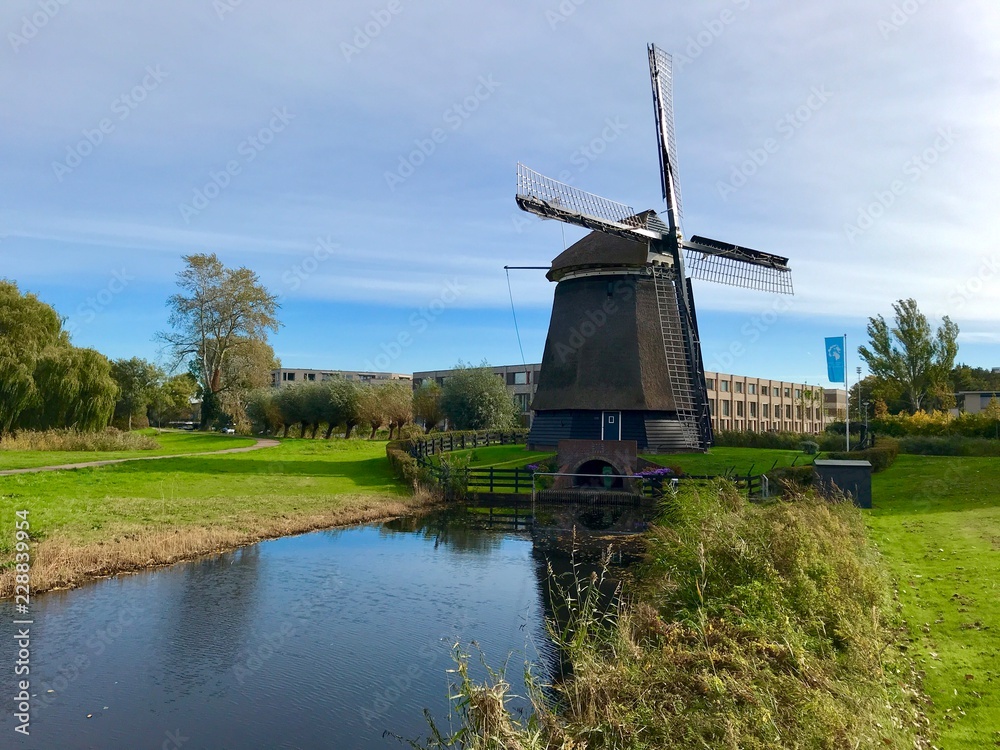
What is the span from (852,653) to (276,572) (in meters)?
10.4

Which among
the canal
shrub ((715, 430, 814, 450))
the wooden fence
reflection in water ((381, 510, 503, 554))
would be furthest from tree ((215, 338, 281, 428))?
the canal

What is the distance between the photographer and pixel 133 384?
6500 cm

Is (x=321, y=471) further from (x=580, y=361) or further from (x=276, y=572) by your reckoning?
(x=276, y=572)

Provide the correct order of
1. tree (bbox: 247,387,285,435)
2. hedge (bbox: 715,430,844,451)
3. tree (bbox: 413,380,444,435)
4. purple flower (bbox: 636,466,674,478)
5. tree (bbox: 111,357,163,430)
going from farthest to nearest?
tree (bbox: 111,357,163,430)
tree (bbox: 413,380,444,435)
tree (bbox: 247,387,285,435)
hedge (bbox: 715,430,844,451)
purple flower (bbox: 636,466,674,478)

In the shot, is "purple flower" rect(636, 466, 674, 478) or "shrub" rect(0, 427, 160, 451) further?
"shrub" rect(0, 427, 160, 451)

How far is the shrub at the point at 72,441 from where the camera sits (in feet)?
113

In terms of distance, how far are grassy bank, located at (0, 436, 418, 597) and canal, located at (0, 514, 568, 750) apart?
2.48 ft

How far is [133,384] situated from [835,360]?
5867 centimetres

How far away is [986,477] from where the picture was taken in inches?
902

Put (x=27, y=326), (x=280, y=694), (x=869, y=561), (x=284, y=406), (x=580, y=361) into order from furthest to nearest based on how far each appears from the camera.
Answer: (x=284, y=406) < (x=27, y=326) < (x=580, y=361) < (x=869, y=561) < (x=280, y=694)

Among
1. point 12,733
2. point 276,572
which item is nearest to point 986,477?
point 276,572

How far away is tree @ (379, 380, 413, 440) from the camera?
2185 inches

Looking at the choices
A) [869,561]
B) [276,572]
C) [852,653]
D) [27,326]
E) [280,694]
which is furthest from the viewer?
[27,326]

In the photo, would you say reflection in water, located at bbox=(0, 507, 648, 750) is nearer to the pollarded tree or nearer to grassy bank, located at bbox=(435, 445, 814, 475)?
grassy bank, located at bbox=(435, 445, 814, 475)
